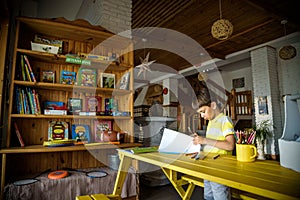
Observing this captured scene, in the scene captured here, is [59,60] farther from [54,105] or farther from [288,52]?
[288,52]

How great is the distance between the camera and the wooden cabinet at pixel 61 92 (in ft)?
7.20

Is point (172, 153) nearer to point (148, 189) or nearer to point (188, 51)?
point (148, 189)

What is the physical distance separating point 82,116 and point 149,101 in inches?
340

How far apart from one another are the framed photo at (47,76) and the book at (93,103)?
0.49m

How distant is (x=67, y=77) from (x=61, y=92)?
21cm

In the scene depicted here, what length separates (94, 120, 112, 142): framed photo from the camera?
2.69 metres

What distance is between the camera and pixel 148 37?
5043 millimetres

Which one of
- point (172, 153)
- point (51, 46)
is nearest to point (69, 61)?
point (51, 46)

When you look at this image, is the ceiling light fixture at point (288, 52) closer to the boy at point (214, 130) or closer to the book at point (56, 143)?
the boy at point (214, 130)

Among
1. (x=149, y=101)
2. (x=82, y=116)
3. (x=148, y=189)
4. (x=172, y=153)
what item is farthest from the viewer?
(x=149, y=101)

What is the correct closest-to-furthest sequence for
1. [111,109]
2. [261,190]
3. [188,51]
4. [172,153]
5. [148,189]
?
[261,190] < [172,153] < [111,109] < [148,189] < [188,51]

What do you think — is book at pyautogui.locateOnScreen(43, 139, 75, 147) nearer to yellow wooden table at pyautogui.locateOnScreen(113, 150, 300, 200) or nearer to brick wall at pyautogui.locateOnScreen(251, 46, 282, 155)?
yellow wooden table at pyautogui.locateOnScreen(113, 150, 300, 200)

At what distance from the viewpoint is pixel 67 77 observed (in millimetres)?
2572

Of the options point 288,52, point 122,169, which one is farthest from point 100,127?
point 288,52
